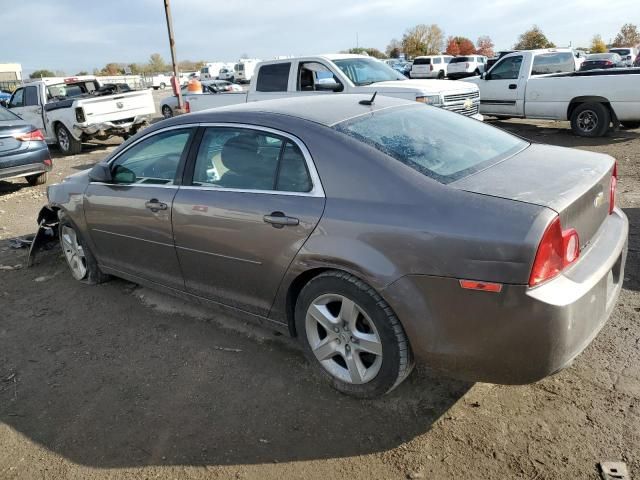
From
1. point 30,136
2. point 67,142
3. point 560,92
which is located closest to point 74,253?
point 30,136

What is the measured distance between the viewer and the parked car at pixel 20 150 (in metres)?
8.24

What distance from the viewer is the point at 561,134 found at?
37.6 feet

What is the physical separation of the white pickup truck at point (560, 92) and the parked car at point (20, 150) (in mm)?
A: 9944

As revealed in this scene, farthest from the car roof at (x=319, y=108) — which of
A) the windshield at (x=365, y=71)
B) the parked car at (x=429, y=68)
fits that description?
the parked car at (x=429, y=68)

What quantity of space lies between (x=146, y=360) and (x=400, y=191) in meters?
2.14

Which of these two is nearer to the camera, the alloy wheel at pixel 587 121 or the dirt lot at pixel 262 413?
the dirt lot at pixel 262 413

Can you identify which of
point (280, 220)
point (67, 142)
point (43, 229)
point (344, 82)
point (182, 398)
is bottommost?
point (182, 398)

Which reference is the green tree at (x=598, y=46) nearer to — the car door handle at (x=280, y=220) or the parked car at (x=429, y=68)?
the parked car at (x=429, y=68)

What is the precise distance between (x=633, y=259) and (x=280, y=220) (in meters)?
3.33

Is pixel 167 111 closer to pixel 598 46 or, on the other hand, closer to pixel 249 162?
pixel 249 162

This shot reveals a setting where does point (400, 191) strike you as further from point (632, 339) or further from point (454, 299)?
point (632, 339)

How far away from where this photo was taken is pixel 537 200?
7.56 feet

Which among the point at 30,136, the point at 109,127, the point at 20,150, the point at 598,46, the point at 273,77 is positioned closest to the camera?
the point at 20,150

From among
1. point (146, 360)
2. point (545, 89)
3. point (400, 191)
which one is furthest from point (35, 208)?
point (545, 89)
